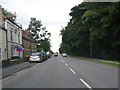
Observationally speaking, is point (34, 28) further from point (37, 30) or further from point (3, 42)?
point (3, 42)

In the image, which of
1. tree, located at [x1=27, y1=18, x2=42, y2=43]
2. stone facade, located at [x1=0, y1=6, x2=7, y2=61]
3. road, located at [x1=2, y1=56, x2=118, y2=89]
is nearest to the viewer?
road, located at [x1=2, y1=56, x2=118, y2=89]

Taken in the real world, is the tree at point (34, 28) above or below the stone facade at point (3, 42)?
above

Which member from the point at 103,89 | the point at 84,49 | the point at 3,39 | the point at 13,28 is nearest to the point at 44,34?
the point at 84,49

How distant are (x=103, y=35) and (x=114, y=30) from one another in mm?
3470

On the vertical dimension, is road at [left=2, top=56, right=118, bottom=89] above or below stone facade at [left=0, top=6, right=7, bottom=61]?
below

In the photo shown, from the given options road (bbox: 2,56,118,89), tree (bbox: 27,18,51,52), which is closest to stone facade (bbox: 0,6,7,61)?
road (bbox: 2,56,118,89)

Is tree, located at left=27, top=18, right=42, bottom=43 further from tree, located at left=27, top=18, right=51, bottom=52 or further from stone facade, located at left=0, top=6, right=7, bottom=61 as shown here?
stone facade, located at left=0, top=6, right=7, bottom=61

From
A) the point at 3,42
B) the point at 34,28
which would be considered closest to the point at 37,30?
the point at 34,28

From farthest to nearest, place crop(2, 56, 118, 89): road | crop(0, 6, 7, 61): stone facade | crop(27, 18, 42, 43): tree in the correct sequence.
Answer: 1. crop(27, 18, 42, 43): tree
2. crop(0, 6, 7, 61): stone facade
3. crop(2, 56, 118, 89): road

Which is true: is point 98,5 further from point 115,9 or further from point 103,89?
point 103,89

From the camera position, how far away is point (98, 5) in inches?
1029

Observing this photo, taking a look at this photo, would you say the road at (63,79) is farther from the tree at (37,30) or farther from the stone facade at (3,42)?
the tree at (37,30)

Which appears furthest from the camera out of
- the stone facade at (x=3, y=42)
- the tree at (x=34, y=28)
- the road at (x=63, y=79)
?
the tree at (x=34, y=28)

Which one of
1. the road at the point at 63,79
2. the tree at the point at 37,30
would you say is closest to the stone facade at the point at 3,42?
the road at the point at 63,79
